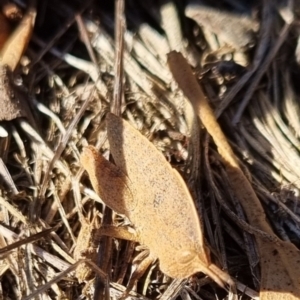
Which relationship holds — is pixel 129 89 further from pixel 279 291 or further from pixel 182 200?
pixel 279 291

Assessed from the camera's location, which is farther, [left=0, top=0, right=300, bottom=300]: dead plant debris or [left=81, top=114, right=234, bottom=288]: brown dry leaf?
[left=0, top=0, right=300, bottom=300]: dead plant debris

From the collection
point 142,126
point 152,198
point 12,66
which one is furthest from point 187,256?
point 12,66

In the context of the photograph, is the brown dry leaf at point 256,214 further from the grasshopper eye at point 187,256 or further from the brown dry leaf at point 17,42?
the brown dry leaf at point 17,42

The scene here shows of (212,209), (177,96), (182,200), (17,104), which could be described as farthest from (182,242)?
(17,104)

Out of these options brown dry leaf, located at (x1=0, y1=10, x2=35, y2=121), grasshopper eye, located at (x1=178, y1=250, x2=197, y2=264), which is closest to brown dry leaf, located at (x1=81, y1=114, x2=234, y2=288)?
grasshopper eye, located at (x1=178, y1=250, x2=197, y2=264)

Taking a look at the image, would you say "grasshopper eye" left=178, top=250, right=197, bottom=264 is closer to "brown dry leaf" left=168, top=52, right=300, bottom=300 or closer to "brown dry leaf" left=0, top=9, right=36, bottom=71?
"brown dry leaf" left=168, top=52, right=300, bottom=300
